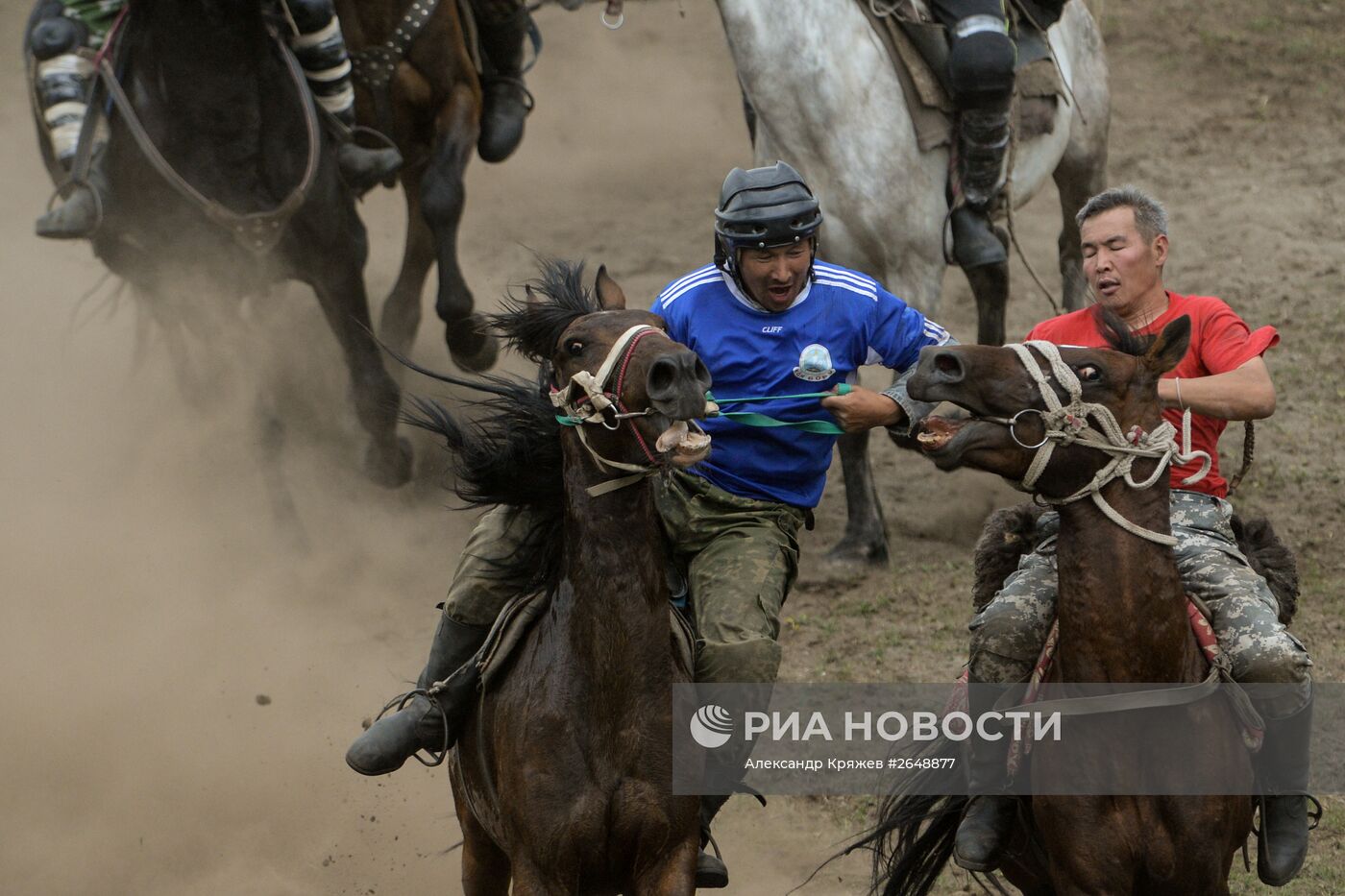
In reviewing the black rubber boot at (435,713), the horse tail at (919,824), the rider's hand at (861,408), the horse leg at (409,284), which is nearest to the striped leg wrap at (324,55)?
the horse leg at (409,284)

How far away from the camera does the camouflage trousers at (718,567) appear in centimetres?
389

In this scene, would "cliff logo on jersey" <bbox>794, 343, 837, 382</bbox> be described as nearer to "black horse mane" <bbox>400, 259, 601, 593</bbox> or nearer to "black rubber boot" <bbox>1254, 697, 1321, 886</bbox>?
"black horse mane" <bbox>400, 259, 601, 593</bbox>

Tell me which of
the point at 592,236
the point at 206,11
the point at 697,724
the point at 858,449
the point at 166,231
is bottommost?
the point at 592,236

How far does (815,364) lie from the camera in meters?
4.11

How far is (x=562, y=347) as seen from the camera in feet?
12.3

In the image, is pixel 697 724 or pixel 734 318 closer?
pixel 697 724

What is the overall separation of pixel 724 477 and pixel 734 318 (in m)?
0.41

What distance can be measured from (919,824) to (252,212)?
4.63 metres

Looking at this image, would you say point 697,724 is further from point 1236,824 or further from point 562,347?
point 1236,824

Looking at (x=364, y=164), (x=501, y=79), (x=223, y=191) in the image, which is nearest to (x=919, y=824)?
(x=364, y=164)

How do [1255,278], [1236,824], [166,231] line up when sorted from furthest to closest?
1. [1255,278]
2. [166,231]
3. [1236,824]

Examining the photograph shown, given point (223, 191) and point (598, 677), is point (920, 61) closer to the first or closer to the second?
point (223, 191)

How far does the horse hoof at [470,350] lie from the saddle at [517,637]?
418cm

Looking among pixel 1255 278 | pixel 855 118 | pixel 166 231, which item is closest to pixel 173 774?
pixel 166 231
